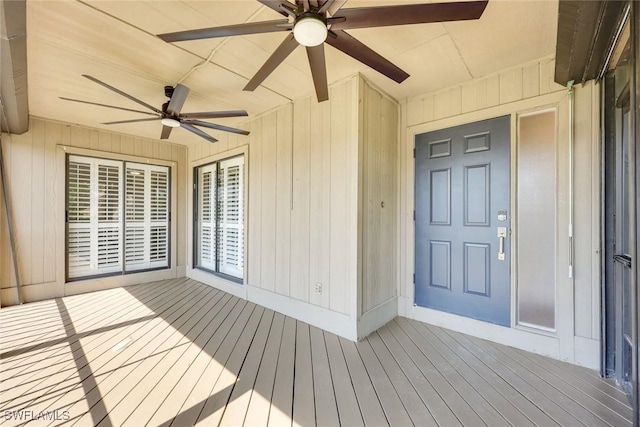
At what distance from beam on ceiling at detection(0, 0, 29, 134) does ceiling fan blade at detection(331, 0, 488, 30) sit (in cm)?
198

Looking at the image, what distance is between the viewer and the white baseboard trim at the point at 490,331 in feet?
7.53

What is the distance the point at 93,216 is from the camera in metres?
4.29

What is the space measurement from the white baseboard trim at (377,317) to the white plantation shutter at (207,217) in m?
3.14

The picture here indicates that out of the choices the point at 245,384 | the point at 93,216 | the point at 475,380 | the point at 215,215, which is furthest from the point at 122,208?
the point at 475,380

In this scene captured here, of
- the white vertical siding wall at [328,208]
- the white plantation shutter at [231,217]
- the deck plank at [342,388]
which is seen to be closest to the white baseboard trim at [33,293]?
the white plantation shutter at [231,217]

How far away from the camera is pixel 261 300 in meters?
3.62

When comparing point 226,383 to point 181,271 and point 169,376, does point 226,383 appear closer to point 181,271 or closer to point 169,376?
point 169,376

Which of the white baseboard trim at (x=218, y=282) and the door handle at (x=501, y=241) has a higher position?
the door handle at (x=501, y=241)

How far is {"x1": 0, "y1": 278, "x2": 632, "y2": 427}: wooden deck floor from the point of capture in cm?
161

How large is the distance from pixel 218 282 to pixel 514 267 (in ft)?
13.4

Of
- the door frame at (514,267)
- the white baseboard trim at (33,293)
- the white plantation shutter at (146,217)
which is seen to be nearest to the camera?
the door frame at (514,267)

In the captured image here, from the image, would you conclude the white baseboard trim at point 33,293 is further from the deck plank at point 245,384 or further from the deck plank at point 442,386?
the deck plank at point 442,386

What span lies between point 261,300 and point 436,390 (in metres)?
2.40

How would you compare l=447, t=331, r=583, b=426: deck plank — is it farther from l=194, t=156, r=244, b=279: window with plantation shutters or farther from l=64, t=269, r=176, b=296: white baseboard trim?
l=64, t=269, r=176, b=296: white baseboard trim
